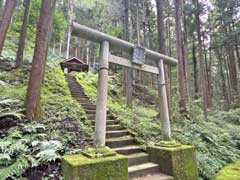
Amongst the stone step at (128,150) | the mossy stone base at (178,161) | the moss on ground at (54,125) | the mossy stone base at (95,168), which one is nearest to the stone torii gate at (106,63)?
the mossy stone base at (95,168)

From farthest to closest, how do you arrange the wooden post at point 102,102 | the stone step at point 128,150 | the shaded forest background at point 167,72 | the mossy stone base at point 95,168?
1. the shaded forest background at point 167,72
2. the stone step at point 128,150
3. the wooden post at point 102,102
4. the mossy stone base at point 95,168

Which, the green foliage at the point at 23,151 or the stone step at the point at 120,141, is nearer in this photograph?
the green foliage at the point at 23,151

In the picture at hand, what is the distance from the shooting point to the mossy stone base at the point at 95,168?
3.09 m

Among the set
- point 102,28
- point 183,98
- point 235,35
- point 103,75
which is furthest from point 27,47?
point 235,35

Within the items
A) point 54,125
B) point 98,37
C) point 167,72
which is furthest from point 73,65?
point 98,37

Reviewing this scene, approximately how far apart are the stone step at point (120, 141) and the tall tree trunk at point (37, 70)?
2224 millimetres

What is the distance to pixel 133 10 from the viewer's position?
16844 mm

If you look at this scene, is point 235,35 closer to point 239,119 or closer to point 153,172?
point 239,119

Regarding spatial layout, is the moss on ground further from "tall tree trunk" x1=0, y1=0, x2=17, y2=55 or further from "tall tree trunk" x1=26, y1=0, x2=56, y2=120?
"tall tree trunk" x1=0, y1=0, x2=17, y2=55

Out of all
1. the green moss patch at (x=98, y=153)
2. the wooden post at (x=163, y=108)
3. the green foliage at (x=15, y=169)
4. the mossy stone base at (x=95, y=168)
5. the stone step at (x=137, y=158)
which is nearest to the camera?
the mossy stone base at (x=95, y=168)

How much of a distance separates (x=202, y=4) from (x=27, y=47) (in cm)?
1532

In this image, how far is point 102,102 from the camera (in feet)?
13.0

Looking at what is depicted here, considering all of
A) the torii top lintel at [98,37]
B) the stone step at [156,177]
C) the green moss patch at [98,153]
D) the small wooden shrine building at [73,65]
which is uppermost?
the small wooden shrine building at [73,65]

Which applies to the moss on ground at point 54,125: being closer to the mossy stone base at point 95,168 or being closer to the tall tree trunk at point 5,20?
the mossy stone base at point 95,168
